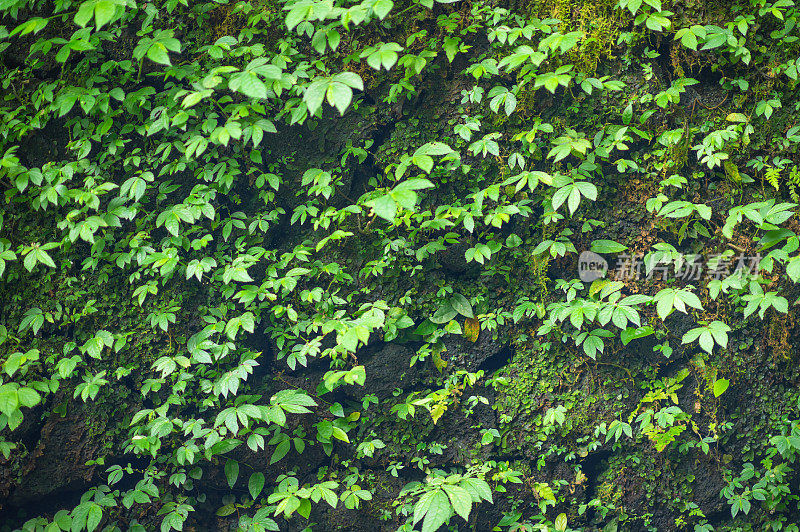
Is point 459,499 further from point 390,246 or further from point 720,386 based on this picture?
point 720,386

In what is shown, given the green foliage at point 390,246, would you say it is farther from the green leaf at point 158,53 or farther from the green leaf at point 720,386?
the green leaf at point 158,53

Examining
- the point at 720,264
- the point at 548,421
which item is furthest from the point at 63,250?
the point at 720,264

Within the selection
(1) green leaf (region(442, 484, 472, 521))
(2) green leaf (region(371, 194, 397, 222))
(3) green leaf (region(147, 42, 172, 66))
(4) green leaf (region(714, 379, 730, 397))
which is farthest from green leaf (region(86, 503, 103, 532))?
(4) green leaf (region(714, 379, 730, 397))

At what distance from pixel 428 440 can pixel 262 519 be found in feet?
2.96

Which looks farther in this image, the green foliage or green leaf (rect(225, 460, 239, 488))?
green leaf (rect(225, 460, 239, 488))

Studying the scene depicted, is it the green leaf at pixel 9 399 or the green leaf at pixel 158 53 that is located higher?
the green leaf at pixel 158 53

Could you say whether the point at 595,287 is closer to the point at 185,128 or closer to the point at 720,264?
the point at 720,264

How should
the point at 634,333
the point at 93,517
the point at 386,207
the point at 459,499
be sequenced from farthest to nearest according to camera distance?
the point at 634,333
the point at 93,517
the point at 459,499
the point at 386,207

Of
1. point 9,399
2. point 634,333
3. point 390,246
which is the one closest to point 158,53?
point 390,246

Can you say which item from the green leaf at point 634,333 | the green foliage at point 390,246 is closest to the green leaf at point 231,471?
the green foliage at point 390,246

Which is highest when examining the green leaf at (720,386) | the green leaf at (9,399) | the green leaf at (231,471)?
the green leaf at (9,399)

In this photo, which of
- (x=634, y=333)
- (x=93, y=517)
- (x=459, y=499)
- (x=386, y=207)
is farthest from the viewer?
(x=634, y=333)

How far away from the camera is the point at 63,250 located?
2609mm

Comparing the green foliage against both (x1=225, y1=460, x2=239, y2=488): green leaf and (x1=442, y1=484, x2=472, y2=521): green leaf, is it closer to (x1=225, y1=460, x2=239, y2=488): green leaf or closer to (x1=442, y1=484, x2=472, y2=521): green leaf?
(x1=225, y1=460, x2=239, y2=488): green leaf
